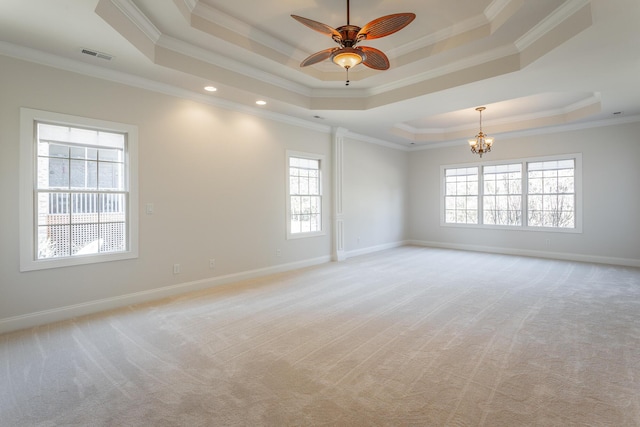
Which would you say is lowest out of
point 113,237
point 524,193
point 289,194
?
point 113,237

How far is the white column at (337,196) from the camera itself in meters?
6.93

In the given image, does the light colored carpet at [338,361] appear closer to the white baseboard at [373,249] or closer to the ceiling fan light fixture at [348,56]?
the ceiling fan light fixture at [348,56]

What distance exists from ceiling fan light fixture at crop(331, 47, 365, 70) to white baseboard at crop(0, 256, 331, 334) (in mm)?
3615

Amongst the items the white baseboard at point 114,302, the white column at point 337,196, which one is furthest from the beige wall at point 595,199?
the white baseboard at point 114,302

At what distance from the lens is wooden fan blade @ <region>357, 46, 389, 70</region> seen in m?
3.07

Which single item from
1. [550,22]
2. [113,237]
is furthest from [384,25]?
[113,237]

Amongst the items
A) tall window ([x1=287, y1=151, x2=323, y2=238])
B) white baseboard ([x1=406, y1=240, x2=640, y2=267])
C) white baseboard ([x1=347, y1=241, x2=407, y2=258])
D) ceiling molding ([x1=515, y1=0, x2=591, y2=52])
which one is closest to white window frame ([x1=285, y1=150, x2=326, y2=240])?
tall window ([x1=287, y1=151, x2=323, y2=238])

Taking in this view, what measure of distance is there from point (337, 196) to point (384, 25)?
14.5ft

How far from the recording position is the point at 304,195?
255 inches

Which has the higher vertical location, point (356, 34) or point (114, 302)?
point (356, 34)

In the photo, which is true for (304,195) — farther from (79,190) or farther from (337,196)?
(79,190)

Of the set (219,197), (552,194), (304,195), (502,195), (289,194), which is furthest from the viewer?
(502,195)

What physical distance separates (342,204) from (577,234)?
5098 millimetres

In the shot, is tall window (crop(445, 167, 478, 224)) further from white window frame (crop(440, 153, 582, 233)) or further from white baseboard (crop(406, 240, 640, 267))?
white baseboard (crop(406, 240, 640, 267))
